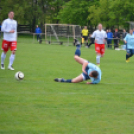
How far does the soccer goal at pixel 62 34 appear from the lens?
38062mm

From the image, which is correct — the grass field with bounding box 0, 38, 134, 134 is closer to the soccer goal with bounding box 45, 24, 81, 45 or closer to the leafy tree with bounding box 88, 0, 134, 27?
the soccer goal with bounding box 45, 24, 81, 45

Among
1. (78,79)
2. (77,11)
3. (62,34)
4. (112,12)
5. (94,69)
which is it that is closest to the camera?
(94,69)

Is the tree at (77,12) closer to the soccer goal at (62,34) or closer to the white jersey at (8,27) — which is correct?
the soccer goal at (62,34)

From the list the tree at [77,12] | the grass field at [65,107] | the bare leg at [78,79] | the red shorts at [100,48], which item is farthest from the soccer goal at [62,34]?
the bare leg at [78,79]

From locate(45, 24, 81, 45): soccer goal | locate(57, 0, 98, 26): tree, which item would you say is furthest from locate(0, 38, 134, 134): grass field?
locate(57, 0, 98, 26): tree

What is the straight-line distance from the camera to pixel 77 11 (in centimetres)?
5138

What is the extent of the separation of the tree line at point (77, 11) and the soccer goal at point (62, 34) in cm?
800

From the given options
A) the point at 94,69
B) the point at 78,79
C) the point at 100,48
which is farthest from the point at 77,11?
the point at 94,69

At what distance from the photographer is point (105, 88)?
9859 mm

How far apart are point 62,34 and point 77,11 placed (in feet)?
45.5

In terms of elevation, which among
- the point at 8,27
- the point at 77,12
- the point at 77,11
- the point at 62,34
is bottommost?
the point at 62,34

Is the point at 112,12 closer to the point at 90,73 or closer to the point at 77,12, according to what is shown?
the point at 77,12

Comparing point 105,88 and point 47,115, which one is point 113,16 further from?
point 47,115

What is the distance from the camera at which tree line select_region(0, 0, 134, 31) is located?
1772 inches
